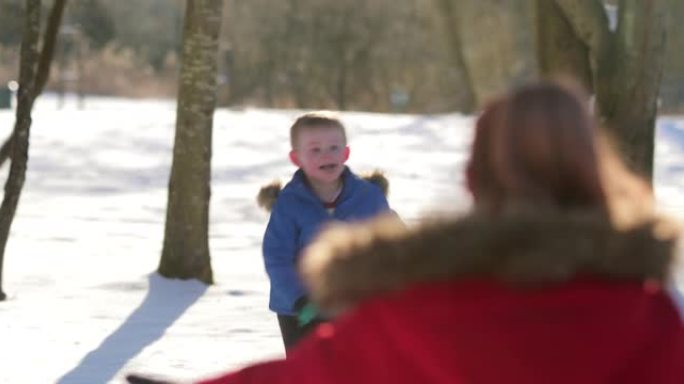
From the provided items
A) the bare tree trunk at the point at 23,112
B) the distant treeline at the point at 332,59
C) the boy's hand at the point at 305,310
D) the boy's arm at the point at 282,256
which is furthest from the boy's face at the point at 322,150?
the distant treeline at the point at 332,59

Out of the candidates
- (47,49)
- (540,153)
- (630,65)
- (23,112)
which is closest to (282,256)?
(540,153)

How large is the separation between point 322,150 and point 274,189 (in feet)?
0.96

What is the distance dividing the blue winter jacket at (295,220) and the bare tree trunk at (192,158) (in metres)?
5.24

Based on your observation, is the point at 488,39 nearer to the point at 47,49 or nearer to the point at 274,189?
the point at 47,49

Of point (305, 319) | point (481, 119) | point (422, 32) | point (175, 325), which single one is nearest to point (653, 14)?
point (175, 325)

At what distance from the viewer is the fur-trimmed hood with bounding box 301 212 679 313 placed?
2.45 meters

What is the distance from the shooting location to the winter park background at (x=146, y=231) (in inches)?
327

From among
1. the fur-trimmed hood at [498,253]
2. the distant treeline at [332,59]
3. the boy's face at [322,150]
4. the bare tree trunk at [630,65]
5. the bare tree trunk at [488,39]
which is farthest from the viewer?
the distant treeline at [332,59]

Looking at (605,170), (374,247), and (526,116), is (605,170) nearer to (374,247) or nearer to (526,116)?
(526,116)

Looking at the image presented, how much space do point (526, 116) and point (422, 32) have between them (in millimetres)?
38632

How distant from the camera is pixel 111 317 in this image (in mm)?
9805

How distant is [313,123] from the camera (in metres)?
5.61

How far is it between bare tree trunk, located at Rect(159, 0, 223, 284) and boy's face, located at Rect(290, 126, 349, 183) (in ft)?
17.3

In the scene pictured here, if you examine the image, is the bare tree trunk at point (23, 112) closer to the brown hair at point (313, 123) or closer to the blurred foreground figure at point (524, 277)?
the brown hair at point (313, 123)
